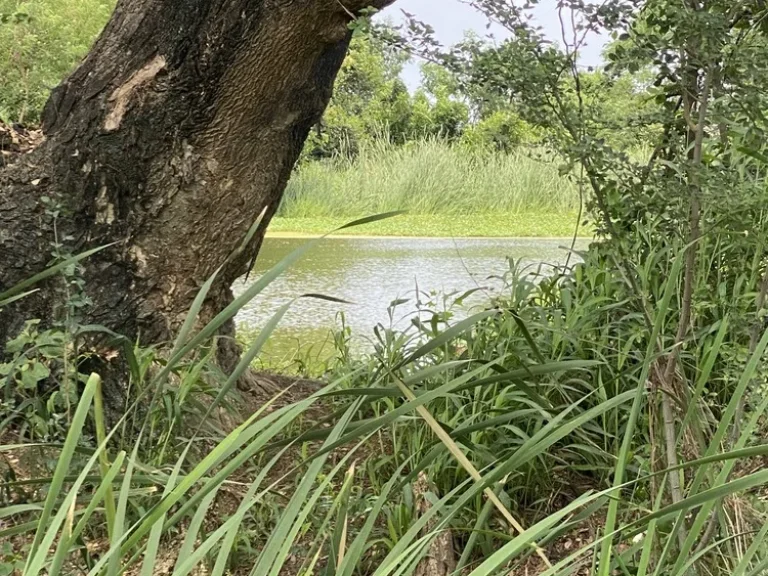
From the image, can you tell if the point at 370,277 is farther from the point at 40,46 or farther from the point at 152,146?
the point at 40,46

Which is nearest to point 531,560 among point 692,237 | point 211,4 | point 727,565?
point 727,565

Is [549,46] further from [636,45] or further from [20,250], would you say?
[20,250]

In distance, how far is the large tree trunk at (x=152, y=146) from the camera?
151 centimetres

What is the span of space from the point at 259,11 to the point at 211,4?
0.10 m

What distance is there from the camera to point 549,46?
104 cm

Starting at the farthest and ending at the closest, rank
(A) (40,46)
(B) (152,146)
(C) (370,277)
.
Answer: (A) (40,46) → (C) (370,277) → (B) (152,146)

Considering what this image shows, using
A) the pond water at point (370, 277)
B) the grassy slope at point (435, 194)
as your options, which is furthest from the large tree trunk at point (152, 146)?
the grassy slope at point (435, 194)

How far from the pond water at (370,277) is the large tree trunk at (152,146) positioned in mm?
791

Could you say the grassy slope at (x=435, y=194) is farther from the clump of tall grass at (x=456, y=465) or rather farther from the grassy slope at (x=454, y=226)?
the clump of tall grass at (x=456, y=465)

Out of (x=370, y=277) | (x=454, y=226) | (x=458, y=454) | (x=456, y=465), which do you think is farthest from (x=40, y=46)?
(x=458, y=454)

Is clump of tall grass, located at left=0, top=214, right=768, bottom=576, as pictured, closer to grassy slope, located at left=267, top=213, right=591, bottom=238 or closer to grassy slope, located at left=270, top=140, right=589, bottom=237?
grassy slope, located at left=267, top=213, right=591, bottom=238

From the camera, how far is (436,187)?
252 inches

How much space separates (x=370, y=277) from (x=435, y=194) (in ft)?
10.2

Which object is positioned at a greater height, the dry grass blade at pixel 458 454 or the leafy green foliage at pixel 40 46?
the leafy green foliage at pixel 40 46
